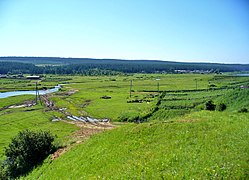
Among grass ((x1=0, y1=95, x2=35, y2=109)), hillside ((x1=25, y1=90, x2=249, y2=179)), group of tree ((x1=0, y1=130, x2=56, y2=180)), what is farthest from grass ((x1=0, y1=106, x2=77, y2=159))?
hillside ((x1=25, y1=90, x2=249, y2=179))

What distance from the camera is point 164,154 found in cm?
2028

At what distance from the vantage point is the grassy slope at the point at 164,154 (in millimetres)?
17203

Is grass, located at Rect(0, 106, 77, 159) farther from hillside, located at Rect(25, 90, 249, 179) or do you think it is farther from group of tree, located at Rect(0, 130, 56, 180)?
hillside, located at Rect(25, 90, 249, 179)

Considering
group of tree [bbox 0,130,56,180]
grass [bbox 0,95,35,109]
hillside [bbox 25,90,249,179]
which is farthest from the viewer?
grass [bbox 0,95,35,109]

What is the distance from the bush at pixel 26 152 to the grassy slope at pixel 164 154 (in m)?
2.84

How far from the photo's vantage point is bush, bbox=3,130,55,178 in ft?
104

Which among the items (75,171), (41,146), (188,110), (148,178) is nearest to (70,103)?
(188,110)

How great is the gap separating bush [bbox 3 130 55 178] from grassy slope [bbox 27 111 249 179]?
112 inches

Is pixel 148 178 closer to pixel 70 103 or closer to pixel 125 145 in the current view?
pixel 125 145

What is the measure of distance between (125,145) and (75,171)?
5232mm

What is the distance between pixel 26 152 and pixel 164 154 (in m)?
19.1

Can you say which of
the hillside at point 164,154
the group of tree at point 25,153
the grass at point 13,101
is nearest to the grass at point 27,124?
the grass at point 13,101

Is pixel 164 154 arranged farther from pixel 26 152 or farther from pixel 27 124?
pixel 27 124

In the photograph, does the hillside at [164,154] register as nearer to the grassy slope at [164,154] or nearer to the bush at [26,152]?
the grassy slope at [164,154]
